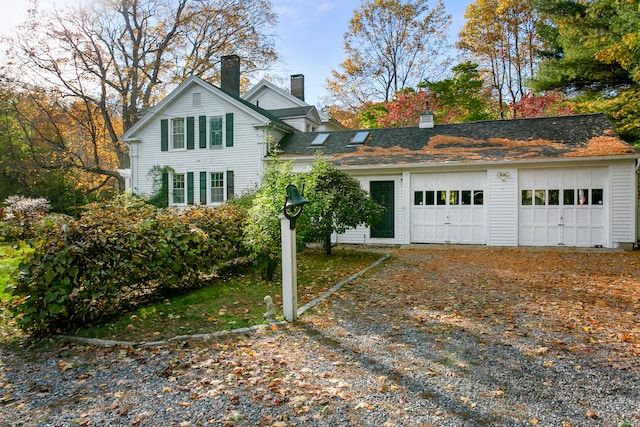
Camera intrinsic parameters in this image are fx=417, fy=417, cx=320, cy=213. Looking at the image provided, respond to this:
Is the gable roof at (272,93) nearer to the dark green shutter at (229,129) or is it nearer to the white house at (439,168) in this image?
the white house at (439,168)

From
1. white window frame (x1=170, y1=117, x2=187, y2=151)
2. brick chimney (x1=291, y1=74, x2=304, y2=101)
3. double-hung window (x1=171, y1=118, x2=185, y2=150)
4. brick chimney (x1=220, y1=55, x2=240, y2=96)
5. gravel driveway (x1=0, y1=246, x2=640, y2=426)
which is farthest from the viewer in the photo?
brick chimney (x1=291, y1=74, x2=304, y2=101)

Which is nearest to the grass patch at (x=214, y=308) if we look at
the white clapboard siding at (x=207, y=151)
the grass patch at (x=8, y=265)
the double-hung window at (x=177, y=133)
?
the grass patch at (x=8, y=265)

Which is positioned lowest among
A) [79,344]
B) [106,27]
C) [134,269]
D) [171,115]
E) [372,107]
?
[79,344]

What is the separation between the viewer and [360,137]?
16.2m

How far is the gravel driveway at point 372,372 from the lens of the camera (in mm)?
2965

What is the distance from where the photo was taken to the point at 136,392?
341 cm

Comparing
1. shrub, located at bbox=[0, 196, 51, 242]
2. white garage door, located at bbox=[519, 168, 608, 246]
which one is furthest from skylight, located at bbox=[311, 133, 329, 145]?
shrub, located at bbox=[0, 196, 51, 242]

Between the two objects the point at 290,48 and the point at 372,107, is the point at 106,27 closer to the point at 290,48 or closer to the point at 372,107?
the point at 290,48

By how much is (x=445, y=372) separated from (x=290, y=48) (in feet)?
84.5

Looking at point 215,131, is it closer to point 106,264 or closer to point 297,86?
point 297,86

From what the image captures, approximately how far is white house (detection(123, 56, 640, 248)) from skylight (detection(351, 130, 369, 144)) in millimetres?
55

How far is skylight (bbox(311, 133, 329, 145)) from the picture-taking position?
16469mm

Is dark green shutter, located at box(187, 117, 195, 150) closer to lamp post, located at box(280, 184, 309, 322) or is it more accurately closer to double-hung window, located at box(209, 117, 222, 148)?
double-hung window, located at box(209, 117, 222, 148)

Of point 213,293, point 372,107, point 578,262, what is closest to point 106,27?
point 372,107
